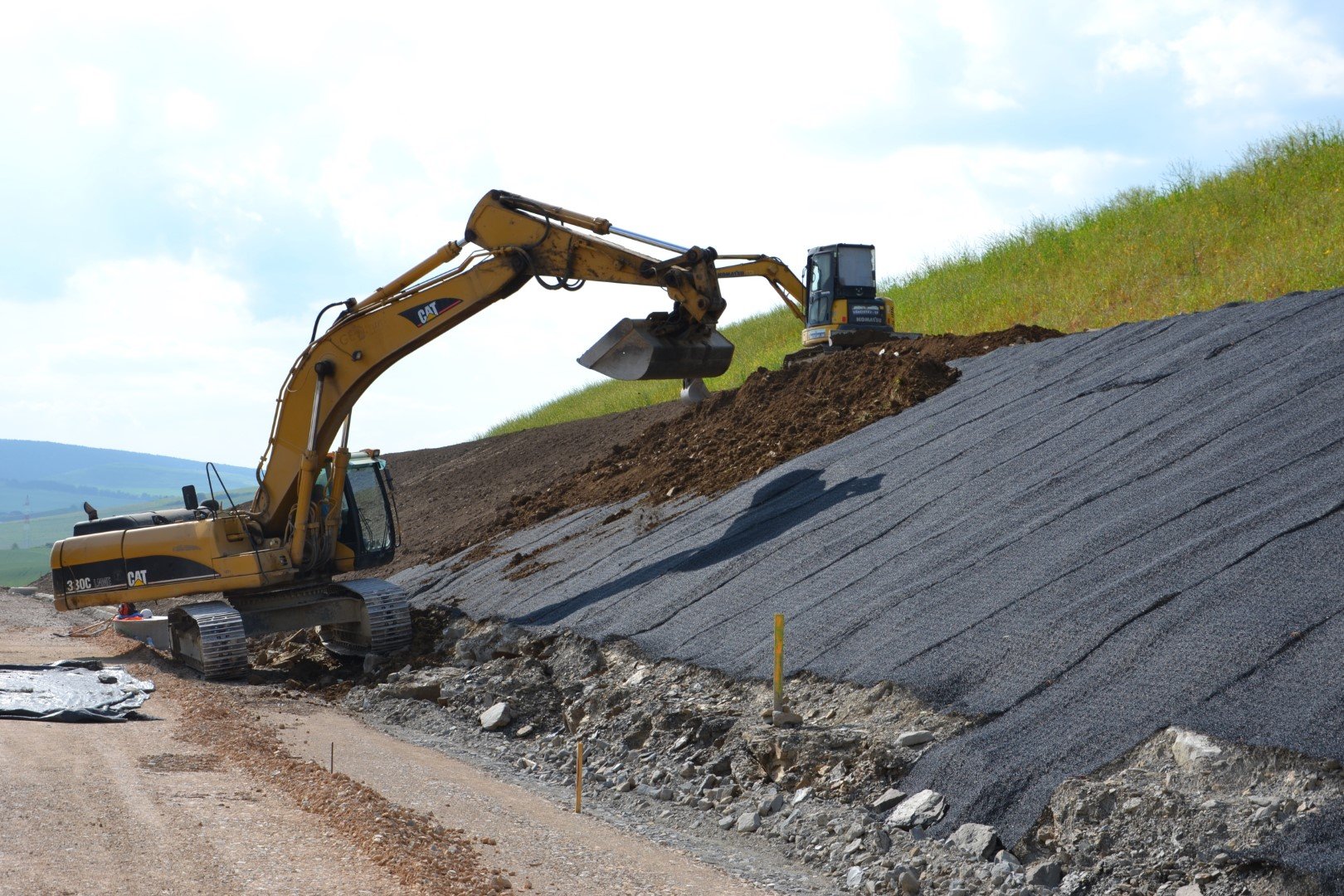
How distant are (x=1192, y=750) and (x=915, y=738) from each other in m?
1.55

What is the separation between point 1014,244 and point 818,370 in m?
13.8

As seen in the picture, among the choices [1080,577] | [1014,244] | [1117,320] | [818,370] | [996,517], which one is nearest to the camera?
[1080,577]

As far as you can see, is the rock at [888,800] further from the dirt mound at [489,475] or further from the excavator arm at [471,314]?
the dirt mound at [489,475]

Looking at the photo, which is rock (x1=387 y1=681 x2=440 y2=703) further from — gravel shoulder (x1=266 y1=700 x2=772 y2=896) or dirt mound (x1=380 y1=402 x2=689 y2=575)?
dirt mound (x1=380 y1=402 x2=689 y2=575)

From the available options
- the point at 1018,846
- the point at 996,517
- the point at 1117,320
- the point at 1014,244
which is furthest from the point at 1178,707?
the point at 1014,244

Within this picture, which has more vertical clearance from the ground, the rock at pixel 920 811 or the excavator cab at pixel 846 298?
the excavator cab at pixel 846 298

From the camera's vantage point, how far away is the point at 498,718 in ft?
32.8

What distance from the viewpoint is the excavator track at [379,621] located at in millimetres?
12914

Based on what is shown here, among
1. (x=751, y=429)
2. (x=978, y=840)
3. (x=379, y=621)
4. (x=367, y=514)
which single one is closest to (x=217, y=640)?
(x=379, y=621)

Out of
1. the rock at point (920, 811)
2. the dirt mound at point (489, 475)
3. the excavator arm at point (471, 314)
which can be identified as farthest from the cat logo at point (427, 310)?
the rock at point (920, 811)

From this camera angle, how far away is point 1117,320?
21.0m

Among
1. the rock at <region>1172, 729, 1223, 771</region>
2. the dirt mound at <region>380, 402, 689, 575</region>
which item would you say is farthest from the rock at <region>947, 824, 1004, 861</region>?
the dirt mound at <region>380, 402, 689, 575</region>

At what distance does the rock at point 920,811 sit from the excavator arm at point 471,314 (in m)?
6.14

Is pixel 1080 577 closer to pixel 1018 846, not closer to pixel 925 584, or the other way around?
pixel 925 584
